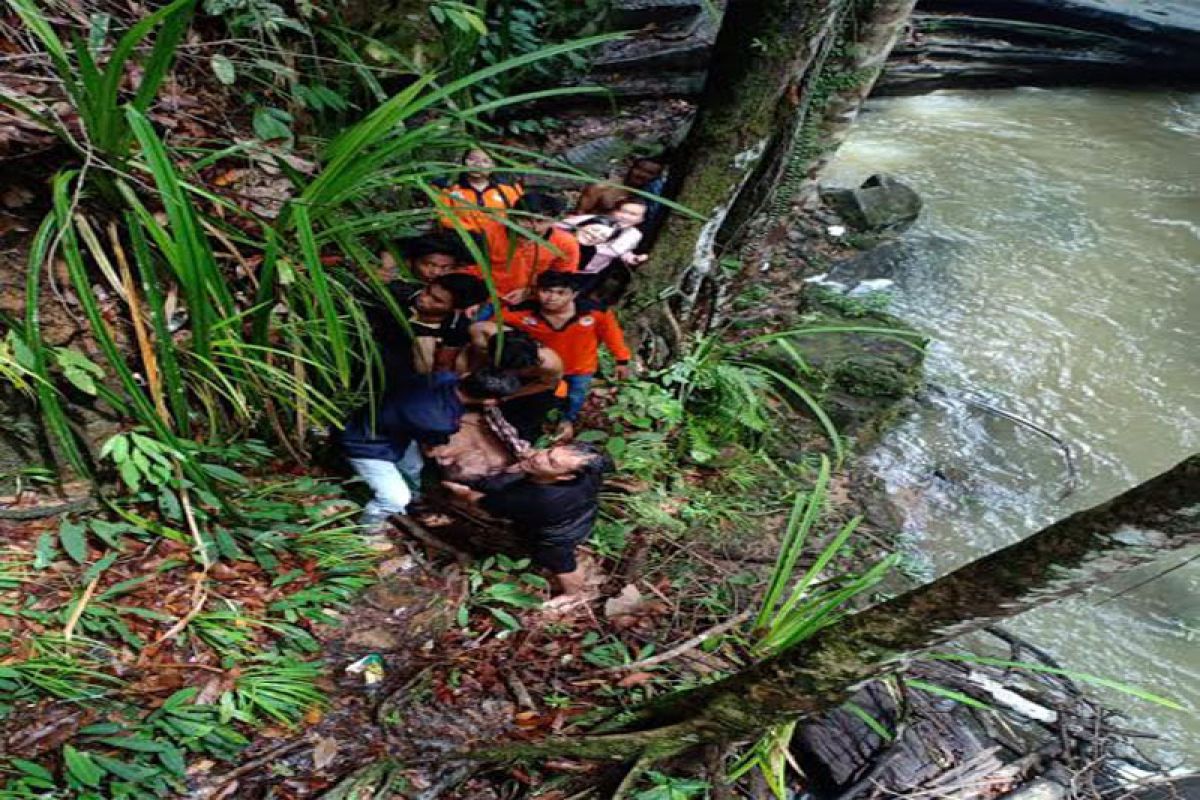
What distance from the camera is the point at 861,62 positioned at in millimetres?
4688

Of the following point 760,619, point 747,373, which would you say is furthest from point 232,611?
point 747,373

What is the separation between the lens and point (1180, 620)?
407cm

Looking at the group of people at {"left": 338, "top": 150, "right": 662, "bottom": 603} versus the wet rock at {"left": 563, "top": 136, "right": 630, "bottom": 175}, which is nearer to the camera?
the group of people at {"left": 338, "top": 150, "right": 662, "bottom": 603}

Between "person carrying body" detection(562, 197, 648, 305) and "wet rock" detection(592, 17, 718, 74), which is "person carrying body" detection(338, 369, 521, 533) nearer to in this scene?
"person carrying body" detection(562, 197, 648, 305)

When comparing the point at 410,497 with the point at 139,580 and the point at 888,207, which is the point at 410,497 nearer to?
the point at 139,580

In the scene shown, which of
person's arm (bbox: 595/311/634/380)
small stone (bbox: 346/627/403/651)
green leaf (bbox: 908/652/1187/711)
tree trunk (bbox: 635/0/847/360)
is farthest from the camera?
person's arm (bbox: 595/311/634/380)

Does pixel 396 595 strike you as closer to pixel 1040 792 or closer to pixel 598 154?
pixel 1040 792

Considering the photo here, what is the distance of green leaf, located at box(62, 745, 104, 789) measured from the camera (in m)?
1.82

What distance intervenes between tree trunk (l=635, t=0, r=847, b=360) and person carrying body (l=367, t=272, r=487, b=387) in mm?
1425

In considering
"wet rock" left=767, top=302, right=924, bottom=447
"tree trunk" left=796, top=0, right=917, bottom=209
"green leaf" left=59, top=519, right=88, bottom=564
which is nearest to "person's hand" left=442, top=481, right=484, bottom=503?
"green leaf" left=59, top=519, right=88, bottom=564

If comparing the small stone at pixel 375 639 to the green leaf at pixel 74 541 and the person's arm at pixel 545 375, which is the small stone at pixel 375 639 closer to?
the green leaf at pixel 74 541

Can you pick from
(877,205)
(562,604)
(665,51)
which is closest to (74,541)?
(562,604)

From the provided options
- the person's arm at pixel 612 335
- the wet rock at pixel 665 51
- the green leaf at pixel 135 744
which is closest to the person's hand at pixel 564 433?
the person's arm at pixel 612 335

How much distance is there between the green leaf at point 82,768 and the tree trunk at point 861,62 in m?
4.76
